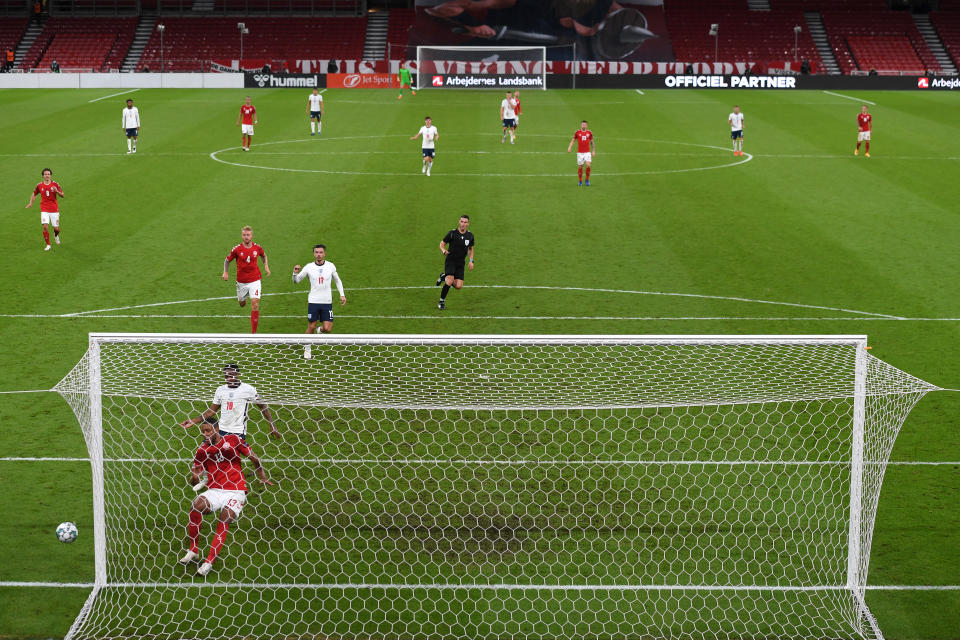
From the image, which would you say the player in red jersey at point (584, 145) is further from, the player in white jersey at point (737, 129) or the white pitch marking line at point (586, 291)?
the white pitch marking line at point (586, 291)

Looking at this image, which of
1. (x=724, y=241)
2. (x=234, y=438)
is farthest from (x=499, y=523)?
(x=724, y=241)

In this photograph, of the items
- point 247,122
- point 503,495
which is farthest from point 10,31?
point 503,495

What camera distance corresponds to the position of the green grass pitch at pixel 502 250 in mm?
12195

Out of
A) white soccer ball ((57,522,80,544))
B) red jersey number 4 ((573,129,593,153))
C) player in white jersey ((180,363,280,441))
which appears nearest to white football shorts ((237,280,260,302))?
player in white jersey ((180,363,280,441))

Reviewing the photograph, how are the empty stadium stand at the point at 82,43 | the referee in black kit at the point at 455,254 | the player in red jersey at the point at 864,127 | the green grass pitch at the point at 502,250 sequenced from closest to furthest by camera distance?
the green grass pitch at the point at 502,250 < the referee in black kit at the point at 455,254 < the player in red jersey at the point at 864,127 < the empty stadium stand at the point at 82,43

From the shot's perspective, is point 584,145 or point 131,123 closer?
point 584,145

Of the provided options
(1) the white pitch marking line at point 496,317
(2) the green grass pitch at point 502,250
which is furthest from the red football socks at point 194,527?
(1) the white pitch marking line at point 496,317

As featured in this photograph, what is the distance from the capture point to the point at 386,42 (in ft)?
250

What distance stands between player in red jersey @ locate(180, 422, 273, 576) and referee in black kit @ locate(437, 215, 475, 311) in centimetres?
866

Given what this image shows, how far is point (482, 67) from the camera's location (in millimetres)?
65562

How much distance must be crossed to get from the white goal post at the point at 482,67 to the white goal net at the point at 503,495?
160 feet

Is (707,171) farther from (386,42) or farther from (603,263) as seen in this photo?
(386,42)

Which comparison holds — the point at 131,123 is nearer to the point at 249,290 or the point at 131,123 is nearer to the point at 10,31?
the point at 249,290

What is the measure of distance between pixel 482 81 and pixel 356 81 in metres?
7.10
